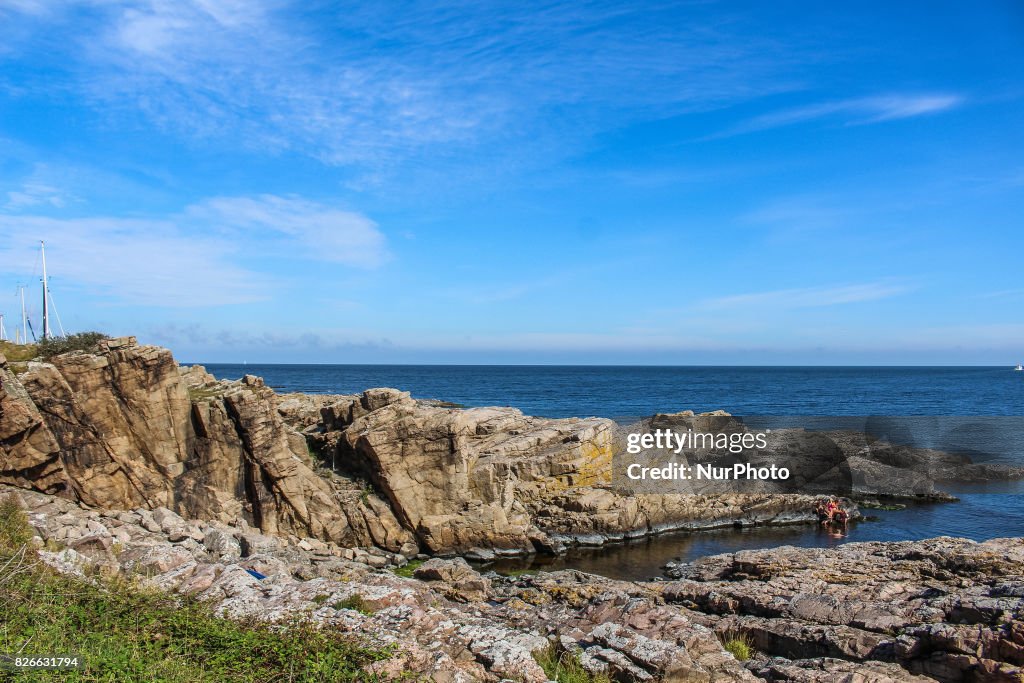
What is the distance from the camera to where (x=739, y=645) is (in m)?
14.1

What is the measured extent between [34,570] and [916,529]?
37.7 m

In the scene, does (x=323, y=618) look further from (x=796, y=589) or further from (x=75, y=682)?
(x=796, y=589)

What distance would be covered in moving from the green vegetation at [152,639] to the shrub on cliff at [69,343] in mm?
17431

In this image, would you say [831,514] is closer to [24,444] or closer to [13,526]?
[13,526]

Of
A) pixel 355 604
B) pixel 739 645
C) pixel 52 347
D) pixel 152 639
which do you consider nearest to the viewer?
pixel 152 639

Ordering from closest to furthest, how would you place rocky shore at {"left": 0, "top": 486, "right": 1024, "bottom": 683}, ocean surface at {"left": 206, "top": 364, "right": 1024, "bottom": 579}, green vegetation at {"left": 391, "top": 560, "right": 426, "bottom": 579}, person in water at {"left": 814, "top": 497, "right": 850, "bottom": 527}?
rocky shore at {"left": 0, "top": 486, "right": 1024, "bottom": 683}
green vegetation at {"left": 391, "top": 560, "right": 426, "bottom": 579}
ocean surface at {"left": 206, "top": 364, "right": 1024, "bottom": 579}
person in water at {"left": 814, "top": 497, "right": 850, "bottom": 527}

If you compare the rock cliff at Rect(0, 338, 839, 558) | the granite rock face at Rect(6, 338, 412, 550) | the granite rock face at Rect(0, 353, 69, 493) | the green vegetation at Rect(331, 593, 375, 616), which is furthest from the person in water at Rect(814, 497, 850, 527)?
the granite rock face at Rect(0, 353, 69, 493)

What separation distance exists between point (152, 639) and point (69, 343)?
21948mm

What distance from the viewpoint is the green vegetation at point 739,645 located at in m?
13.8

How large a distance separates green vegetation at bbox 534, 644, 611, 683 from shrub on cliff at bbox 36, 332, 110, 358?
22.8 meters

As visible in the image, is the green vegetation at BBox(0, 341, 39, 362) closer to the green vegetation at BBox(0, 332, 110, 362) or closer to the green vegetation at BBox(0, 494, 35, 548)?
the green vegetation at BBox(0, 332, 110, 362)

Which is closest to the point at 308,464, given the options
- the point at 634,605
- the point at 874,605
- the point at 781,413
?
the point at 634,605

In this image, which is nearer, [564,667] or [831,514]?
[564,667]

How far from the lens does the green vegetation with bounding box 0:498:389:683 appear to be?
8672 mm
